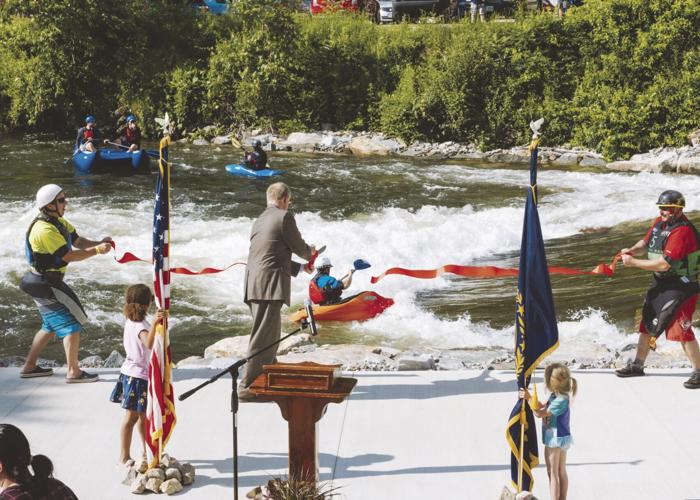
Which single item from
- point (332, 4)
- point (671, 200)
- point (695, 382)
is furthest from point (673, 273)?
point (332, 4)

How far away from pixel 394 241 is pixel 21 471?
1174cm

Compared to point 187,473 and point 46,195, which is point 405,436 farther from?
point 46,195

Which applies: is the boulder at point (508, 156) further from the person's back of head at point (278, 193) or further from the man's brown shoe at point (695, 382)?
the person's back of head at point (278, 193)

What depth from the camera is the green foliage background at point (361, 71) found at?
82.3ft

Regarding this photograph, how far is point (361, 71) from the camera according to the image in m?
29.6

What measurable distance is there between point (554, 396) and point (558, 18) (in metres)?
24.3

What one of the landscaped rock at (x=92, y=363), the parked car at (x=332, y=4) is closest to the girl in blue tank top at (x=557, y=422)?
the landscaped rock at (x=92, y=363)

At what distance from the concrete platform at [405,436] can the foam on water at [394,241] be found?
8.80 feet

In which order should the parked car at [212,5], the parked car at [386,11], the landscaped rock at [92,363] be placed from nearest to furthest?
the landscaped rock at [92,363] < the parked car at [386,11] < the parked car at [212,5]

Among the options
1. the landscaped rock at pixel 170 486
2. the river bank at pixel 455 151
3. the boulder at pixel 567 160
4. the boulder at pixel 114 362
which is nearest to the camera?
the landscaped rock at pixel 170 486

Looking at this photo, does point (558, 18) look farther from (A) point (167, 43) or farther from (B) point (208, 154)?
(A) point (167, 43)

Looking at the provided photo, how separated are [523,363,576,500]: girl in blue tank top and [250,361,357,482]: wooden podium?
3.72 feet

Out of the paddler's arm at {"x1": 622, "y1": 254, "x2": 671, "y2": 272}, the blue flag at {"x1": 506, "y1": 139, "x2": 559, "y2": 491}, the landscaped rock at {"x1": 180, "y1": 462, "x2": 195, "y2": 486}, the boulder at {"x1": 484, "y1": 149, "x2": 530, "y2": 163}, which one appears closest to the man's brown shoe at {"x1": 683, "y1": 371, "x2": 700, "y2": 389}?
the paddler's arm at {"x1": 622, "y1": 254, "x2": 671, "y2": 272}

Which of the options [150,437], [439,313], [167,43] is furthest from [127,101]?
[150,437]
